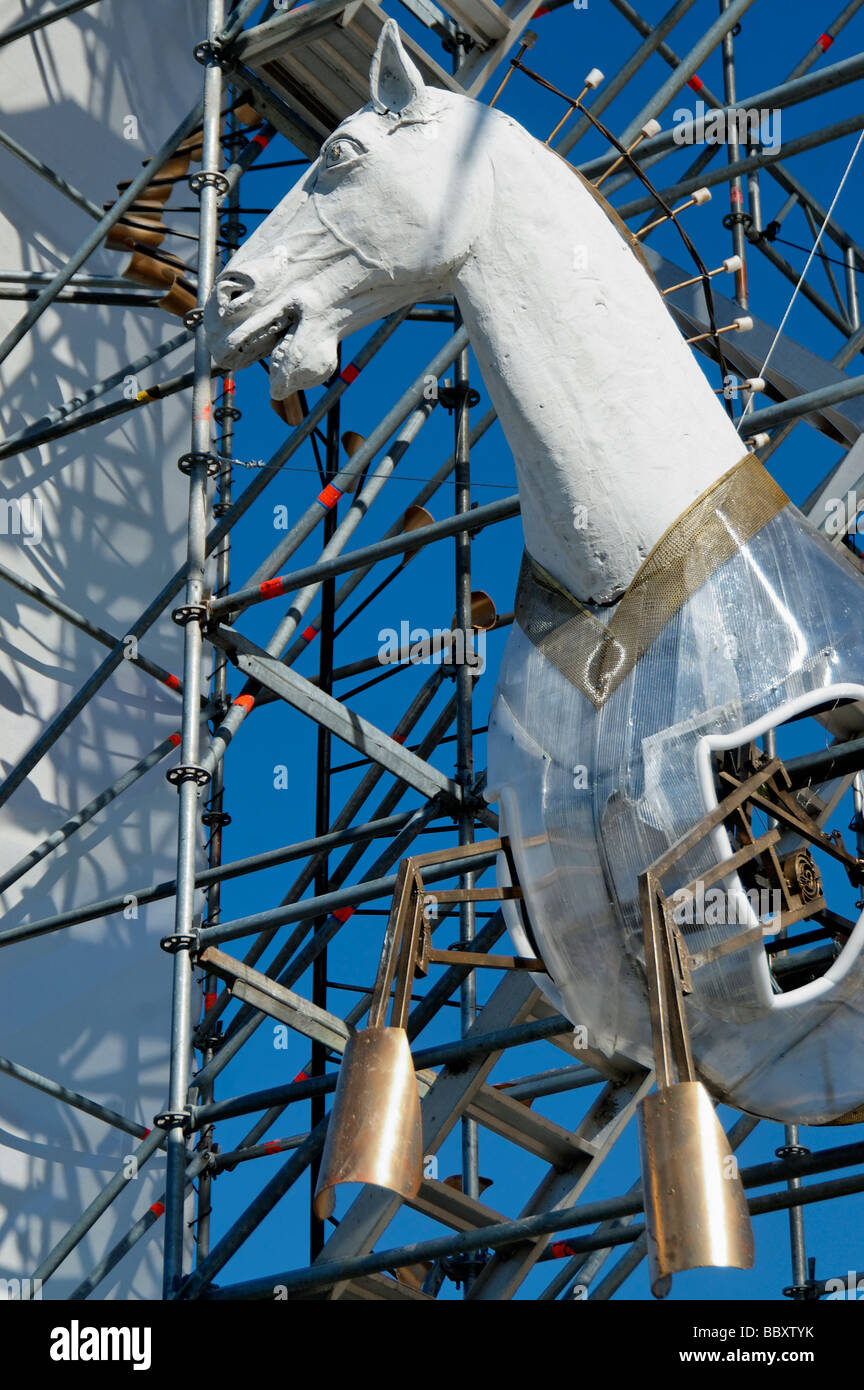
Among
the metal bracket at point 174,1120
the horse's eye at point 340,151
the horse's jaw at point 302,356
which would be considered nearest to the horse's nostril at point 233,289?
the horse's jaw at point 302,356

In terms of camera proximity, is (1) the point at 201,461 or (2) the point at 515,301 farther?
(1) the point at 201,461

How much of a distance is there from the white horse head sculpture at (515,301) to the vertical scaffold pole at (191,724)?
1868 mm

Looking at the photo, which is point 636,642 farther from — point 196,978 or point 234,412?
point 234,412

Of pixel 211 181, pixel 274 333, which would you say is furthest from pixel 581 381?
pixel 211 181

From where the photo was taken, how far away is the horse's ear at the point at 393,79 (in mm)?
5391

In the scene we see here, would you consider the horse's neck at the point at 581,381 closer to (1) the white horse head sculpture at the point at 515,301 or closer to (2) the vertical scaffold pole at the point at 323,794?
(1) the white horse head sculpture at the point at 515,301

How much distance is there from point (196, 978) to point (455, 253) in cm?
675

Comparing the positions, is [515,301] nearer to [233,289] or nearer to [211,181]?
[233,289]

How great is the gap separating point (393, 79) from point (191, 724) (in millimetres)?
2466

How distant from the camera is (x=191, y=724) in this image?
7145mm

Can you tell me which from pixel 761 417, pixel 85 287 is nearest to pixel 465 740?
pixel 761 417

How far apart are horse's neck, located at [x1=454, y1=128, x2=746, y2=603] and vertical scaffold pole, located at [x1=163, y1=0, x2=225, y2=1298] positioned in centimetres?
220

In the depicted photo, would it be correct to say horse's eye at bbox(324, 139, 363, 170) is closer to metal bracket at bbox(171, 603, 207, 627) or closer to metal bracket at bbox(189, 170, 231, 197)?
metal bracket at bbox(171, 603, 207, 627)

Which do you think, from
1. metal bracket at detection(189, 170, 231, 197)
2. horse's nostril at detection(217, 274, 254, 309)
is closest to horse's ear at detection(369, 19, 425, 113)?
horse's nostril at detection(217, 274, 254, 309)
